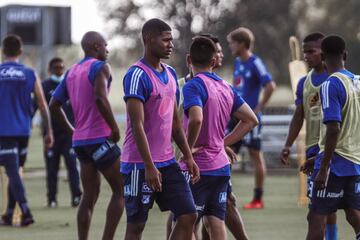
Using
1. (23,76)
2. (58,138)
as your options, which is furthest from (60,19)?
(23,76)

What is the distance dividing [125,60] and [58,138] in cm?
4603

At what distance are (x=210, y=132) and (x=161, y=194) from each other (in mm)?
735

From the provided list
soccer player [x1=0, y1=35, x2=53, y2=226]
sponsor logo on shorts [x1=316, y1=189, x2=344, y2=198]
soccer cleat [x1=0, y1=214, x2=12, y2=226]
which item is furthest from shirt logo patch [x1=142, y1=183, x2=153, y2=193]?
soccer cleat [x1=0, y1=214, x2=12, y2=226]

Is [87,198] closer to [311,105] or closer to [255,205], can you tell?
[311,105]

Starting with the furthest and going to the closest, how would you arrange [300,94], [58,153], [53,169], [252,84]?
[58,153], [53,169], [252,84], [300,94]

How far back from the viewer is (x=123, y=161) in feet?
27.3

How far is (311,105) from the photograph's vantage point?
1006 cm

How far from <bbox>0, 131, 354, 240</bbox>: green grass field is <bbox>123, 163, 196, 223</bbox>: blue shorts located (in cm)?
344

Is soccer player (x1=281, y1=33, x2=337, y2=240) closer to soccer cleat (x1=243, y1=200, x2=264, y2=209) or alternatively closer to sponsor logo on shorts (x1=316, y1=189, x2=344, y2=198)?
sponsor logo on shorts (x1=316, y1=189, x2=344, y2=198)

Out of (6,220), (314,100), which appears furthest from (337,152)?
(6,220)

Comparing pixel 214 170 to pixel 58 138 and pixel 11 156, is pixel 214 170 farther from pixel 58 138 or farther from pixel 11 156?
pixel 58 138

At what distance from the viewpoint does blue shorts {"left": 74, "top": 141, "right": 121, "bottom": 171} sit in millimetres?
10109

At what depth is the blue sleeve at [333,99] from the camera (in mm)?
8446

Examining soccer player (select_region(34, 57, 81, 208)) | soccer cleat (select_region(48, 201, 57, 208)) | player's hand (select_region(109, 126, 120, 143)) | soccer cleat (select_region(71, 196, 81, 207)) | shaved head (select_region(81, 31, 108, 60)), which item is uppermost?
shaved head (select_region(81, 31, 108, 60))
